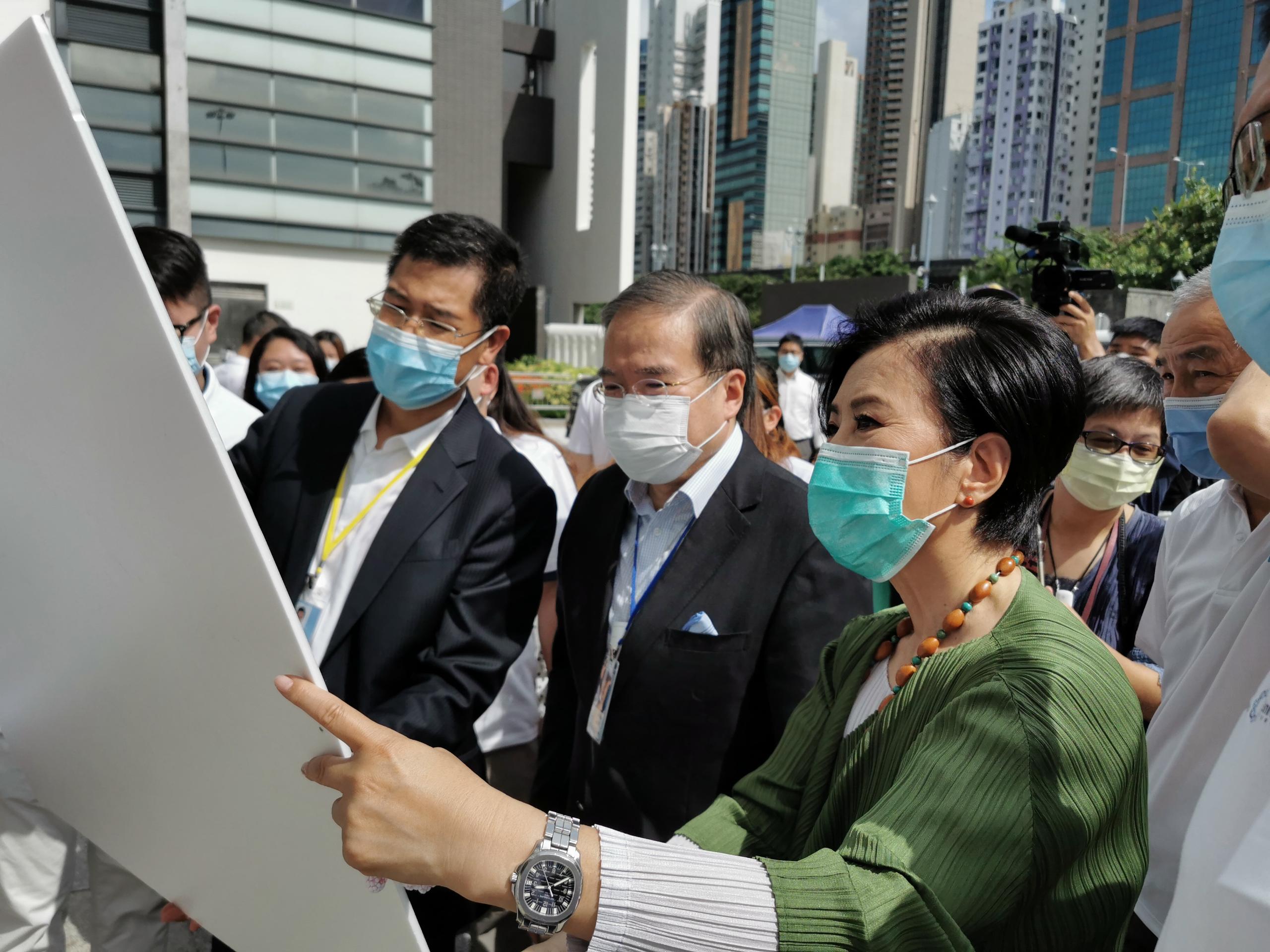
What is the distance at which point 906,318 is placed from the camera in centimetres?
148

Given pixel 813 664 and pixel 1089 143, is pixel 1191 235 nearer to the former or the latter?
pixel 813 664

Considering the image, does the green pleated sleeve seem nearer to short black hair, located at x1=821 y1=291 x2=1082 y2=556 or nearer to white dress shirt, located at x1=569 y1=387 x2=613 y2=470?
short black hair, located at x1=821 y1=291 x2=1082 y2=556

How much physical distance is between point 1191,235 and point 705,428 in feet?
74.5

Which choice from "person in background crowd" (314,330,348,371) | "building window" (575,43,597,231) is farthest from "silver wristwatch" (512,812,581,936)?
"building window" (575,43,597,231)

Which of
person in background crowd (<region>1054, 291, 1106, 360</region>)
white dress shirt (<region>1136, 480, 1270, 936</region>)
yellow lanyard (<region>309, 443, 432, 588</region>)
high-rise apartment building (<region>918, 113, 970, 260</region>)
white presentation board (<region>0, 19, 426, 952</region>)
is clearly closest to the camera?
white presentation board (<region>0, 19, 426, 952</region>)

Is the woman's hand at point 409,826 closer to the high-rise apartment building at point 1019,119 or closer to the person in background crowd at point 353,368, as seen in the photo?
the person in background crowd at point 353,368

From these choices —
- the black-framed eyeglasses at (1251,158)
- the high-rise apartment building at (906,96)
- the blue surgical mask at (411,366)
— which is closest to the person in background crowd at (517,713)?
the blue surgical mask at (411,366)

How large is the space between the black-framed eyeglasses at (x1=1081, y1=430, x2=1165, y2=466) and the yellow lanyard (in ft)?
6.25

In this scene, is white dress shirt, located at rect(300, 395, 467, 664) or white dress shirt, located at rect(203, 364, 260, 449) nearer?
white dress shirt, located at rect(300, 395, 467, 664)

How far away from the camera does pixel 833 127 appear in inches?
3762

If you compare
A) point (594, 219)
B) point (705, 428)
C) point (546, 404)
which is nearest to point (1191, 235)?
point (546, 404)

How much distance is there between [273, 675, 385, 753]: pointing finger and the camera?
3.05 ft

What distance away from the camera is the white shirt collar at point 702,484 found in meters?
2.15

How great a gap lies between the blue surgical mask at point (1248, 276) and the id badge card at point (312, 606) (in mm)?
1789
